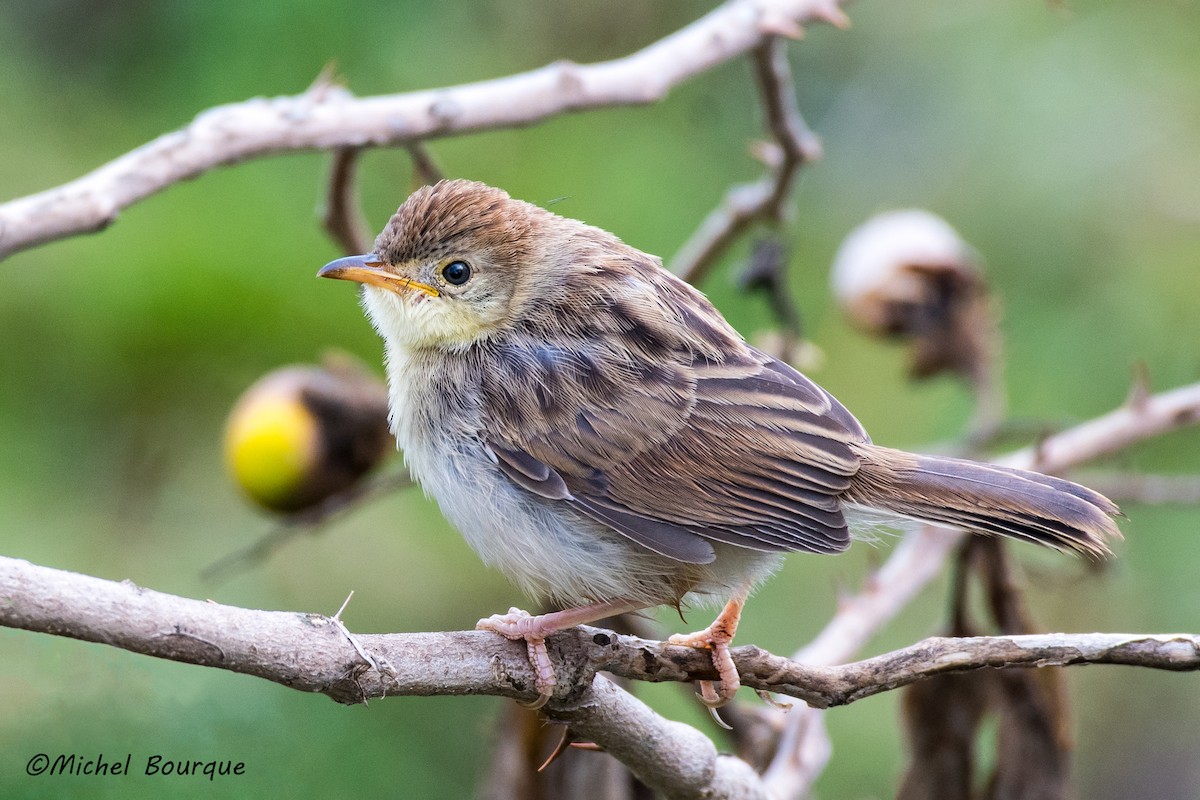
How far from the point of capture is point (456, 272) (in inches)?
132

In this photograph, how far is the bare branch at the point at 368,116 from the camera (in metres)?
3.02

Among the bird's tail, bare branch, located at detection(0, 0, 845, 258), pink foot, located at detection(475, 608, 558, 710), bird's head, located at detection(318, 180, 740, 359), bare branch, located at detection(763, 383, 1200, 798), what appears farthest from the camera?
bare branch, located at detection(763, 383, 1200, 798)

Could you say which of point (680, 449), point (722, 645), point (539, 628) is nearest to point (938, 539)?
point (680, 449)

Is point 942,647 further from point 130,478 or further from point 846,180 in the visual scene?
point 846,180

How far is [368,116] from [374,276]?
1.52 feet

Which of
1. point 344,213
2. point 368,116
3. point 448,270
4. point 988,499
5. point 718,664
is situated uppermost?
point 344,213

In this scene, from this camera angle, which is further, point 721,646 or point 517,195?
point 517,195

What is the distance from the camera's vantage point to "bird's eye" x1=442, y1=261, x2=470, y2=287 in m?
3.36

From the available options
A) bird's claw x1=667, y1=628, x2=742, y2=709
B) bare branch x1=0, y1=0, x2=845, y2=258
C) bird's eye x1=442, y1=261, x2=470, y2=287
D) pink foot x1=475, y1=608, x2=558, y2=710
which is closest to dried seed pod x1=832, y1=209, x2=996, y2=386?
bare branch x1=0, y1=0, x2=845, y2=258

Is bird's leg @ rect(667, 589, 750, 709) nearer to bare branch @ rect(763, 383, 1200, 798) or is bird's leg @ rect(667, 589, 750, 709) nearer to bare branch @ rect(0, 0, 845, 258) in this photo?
bare branch @ rect(763, 383, 1200, 798)

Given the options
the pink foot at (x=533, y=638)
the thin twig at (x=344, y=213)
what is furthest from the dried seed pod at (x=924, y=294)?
the pink foot at (x=533, y=638)

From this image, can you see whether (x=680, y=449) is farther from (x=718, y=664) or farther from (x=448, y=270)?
(x=448, y=270)

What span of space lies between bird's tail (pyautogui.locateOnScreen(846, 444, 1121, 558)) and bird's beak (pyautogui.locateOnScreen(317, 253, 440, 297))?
3.87ft

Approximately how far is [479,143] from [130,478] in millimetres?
2229
